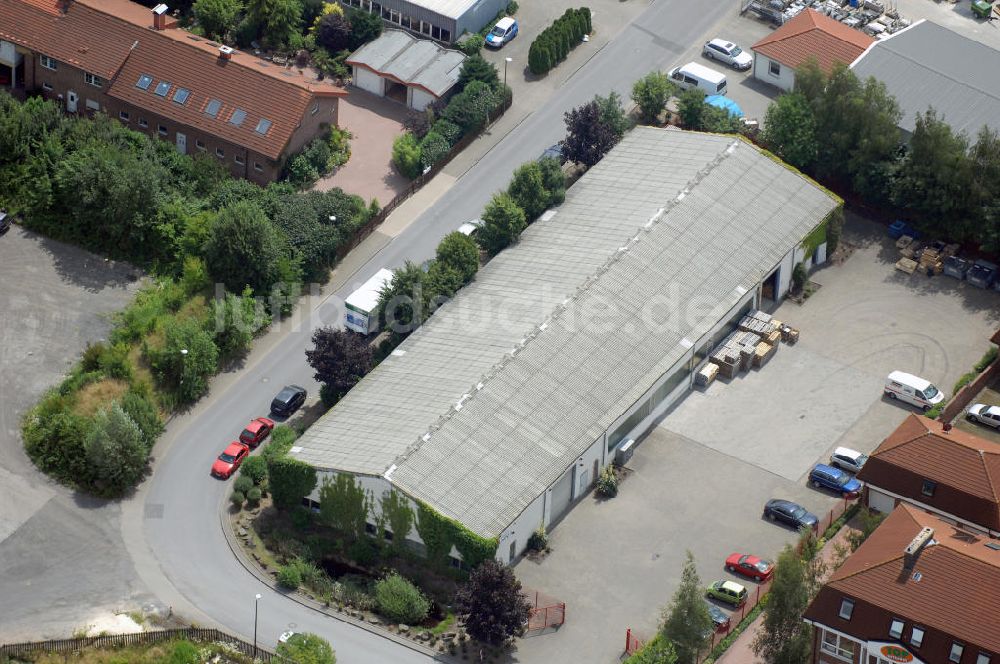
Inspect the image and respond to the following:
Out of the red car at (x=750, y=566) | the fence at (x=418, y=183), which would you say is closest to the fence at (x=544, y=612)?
the red car at (x=750, y=566)

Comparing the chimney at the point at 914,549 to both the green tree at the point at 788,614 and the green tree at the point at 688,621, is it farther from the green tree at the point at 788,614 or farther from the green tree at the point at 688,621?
the green tree at the point at 688,621

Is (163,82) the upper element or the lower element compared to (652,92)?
lower

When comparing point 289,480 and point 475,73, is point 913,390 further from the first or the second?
point 475,73

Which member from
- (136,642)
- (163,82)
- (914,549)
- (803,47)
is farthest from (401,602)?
(803,47)

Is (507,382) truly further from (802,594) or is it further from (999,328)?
(999,328)

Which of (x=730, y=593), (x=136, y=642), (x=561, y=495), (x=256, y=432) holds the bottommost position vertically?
(x=136, y=642)

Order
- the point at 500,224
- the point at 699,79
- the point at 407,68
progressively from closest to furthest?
the point at 500,224 < the point at 407,68 < the point at 699,79
